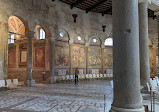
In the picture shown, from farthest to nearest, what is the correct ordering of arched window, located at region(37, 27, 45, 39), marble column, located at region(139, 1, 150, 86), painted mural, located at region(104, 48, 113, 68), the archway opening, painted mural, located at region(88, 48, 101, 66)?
painted mural, located at region(104, 48, 113, 68) < painted mural, located at region(88, 48, 101, 66) < arched window, located at region(37, 27, 45, 39) < the archway opening < marble column, located at region(139, 1, 150, 86)

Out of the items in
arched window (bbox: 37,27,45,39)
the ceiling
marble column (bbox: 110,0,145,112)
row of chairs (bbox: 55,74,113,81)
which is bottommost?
row of chairs (bbox: 55,74,113,81)

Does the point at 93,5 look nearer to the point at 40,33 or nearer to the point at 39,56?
the point at 40,33

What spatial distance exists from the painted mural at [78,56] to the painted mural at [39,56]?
374cm

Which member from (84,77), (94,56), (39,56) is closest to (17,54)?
(39,56)

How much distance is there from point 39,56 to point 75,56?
439 centimetres

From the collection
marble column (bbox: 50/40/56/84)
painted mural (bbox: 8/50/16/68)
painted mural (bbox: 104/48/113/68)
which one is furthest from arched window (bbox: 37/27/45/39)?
painted mural (bbox: 104/48/113/68)

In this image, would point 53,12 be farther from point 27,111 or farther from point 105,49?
point 27,111

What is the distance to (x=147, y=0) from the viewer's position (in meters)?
10.1

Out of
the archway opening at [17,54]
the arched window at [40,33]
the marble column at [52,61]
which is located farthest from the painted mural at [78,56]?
the archway opening at [17,54]

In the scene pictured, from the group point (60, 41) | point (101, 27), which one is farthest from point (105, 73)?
point (60, 41)

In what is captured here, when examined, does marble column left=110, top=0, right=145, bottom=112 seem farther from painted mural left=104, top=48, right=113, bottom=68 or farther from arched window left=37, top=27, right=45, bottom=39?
painted mural left=104, top=48, right=113, bottom=68

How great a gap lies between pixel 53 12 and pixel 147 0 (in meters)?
10.2

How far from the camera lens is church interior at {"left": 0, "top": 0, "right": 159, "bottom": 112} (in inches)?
161

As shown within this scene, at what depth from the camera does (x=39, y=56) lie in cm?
1764
